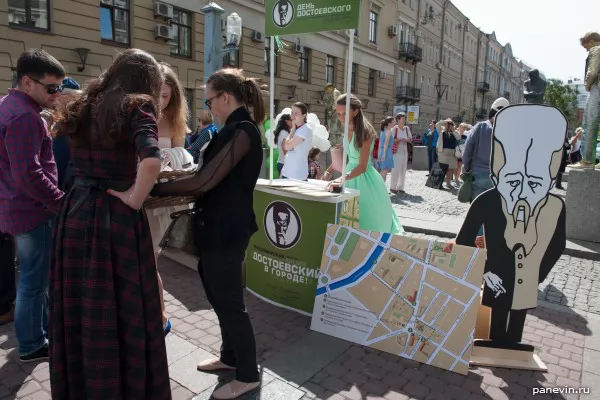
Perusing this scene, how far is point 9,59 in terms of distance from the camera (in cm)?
1206

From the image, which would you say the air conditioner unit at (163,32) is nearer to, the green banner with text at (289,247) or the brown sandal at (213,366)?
the green banner with text at (289,247)

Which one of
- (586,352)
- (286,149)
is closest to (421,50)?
(286,149)

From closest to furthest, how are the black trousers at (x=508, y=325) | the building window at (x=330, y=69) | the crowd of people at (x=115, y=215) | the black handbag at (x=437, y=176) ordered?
the crowd of people at (x=115, y=215)
the black trousers at (x=508, y=325)
the black handbag at (x=437, y=176)
the building window at (x=330, y=69)

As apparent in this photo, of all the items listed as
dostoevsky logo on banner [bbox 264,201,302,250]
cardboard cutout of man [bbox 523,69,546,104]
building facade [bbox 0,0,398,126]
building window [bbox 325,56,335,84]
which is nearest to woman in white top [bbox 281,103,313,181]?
dostoevsky logo on banner [bbox 264,201,302,250]

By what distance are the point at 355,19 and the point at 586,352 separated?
3131 mm

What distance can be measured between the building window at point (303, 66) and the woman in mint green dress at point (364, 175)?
20.6 m

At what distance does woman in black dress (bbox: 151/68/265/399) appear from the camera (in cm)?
226

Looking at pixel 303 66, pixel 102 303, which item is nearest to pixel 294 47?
pixel 303 66

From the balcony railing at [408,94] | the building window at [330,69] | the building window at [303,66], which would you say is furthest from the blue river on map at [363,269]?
the balcony railing at [408,94]

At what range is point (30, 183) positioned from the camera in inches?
102

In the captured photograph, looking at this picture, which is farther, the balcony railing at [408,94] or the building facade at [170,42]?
the balcony railing at [408,94]

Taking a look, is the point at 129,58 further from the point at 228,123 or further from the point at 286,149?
the point at 286,149

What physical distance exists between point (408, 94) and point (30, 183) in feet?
121

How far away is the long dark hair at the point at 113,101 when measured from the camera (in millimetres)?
1901
